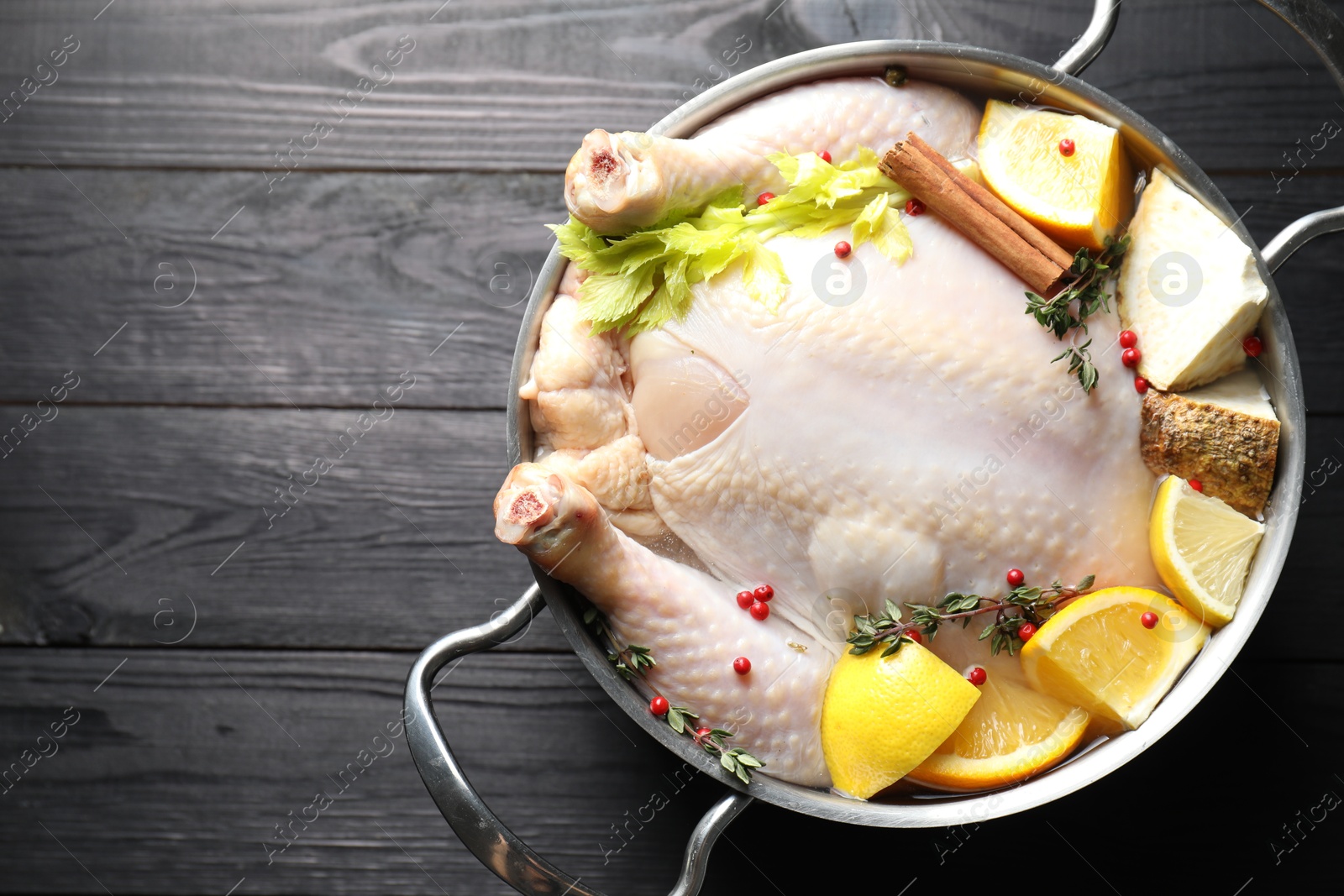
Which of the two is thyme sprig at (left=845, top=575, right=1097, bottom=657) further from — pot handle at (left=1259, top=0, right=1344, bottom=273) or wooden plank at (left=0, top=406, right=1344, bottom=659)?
wooden plank at (left=0, top=406, right=1344, bottom=659)

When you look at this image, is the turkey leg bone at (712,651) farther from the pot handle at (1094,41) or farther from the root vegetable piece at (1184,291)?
the pot handle at (1094,41)

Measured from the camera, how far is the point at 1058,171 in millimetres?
1341

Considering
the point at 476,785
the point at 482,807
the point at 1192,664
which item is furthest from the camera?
the point at 476,785

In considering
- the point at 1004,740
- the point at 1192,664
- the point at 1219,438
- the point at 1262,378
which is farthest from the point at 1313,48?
the point at 1004,740

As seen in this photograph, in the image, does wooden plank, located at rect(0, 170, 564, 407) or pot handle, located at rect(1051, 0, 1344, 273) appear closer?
pot handle, located at rect(1051, 0, 1344, 273)

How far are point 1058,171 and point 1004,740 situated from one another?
0.87 meters

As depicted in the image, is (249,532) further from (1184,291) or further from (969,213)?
(1184,291)

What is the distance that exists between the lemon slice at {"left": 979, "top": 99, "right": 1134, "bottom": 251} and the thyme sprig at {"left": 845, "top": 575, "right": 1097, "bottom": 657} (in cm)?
53

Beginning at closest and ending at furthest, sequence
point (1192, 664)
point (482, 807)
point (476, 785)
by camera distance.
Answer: point (482, 807)
point (1192, 664)
point (476, 785)

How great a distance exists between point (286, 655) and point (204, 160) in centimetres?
101

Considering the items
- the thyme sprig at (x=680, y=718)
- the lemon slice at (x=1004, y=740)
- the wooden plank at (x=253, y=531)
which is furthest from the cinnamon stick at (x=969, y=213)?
the wooden plank at (x=253, y=531)

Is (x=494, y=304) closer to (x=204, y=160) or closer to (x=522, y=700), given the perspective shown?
(x=204, y=160)

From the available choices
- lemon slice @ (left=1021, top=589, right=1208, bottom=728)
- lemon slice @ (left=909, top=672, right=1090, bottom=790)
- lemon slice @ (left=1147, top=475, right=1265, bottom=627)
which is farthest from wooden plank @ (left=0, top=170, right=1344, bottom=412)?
lemon slice @ (left=909, top=672, right=1090, bottom=790)

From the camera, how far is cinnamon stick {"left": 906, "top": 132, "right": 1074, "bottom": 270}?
1.31 m
